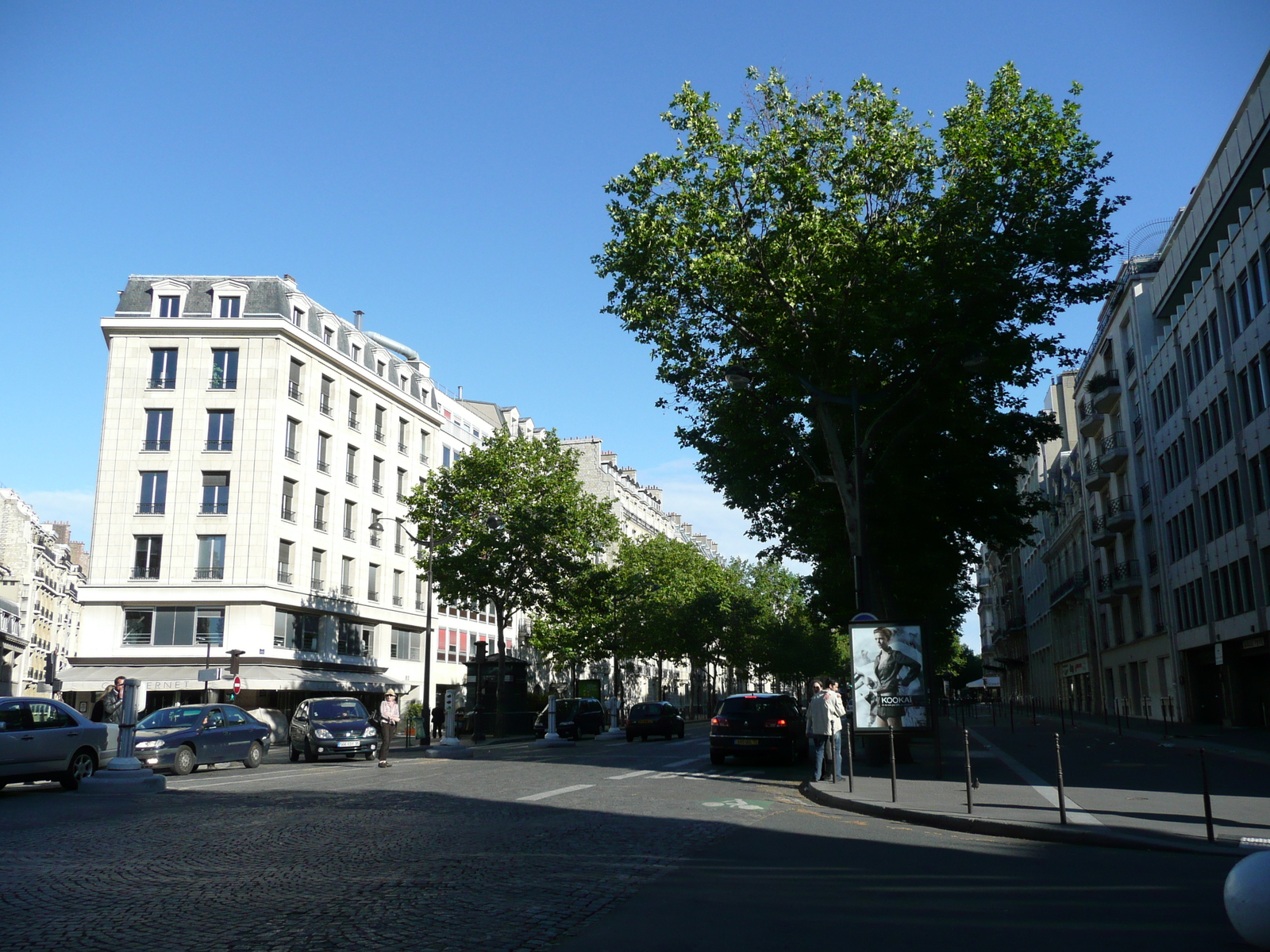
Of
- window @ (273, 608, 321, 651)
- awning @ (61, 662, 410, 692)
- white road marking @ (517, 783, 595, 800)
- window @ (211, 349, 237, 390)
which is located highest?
window @ (211, 349, 237, 390)

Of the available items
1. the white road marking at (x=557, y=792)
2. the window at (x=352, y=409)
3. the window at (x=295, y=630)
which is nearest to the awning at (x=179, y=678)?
the window at (x=295, y=630)

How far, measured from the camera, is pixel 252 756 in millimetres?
24734

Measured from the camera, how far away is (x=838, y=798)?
1441cm

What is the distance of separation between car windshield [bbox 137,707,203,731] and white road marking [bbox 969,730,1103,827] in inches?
680

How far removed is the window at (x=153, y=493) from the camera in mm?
46094

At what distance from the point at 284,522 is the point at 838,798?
124ft

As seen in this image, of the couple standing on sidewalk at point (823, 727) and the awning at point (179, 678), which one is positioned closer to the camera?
the couple standing on sidewalk at point (823, 727)

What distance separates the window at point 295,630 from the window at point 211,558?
3.02 meters

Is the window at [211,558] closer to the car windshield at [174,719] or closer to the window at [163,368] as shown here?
the window at [163,368]

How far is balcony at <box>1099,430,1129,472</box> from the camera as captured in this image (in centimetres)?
4759

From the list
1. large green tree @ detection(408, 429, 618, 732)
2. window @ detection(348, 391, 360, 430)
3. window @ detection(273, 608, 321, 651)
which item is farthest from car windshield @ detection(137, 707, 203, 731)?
window @ detection(348, 391, 360, 430)

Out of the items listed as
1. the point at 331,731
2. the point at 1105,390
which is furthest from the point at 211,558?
the point at 1105,390

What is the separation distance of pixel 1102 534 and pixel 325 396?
3848 centimetres

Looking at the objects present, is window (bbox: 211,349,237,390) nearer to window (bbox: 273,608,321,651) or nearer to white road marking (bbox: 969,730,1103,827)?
window (bbox: 273,608,321,651)
